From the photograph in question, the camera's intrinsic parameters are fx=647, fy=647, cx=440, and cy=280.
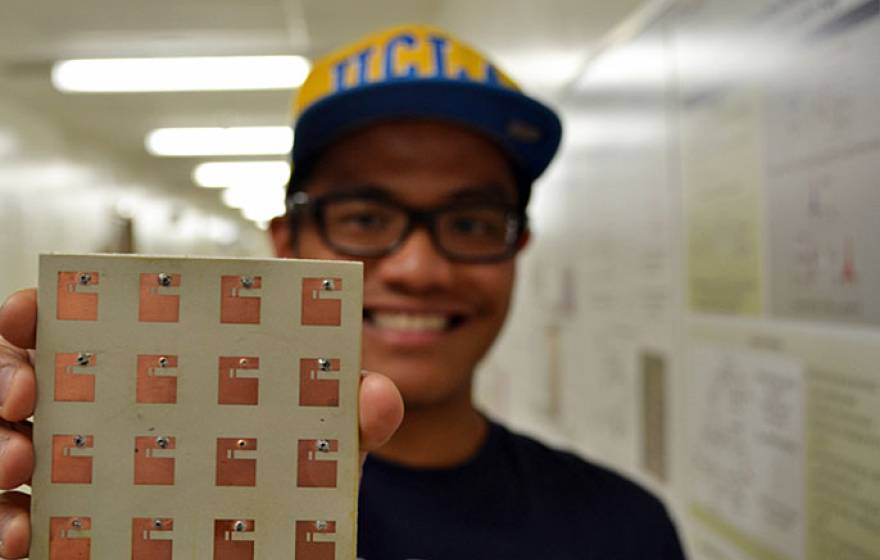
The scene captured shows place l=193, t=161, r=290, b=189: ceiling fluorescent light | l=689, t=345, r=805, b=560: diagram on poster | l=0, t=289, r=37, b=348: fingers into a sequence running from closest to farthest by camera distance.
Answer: l=0, t=289, r=37, b=348: fingers < l=689, t=345, r=805, b=560: diagram on poster < l=193, t=161, r=290, b=189: ceiling fluorescent light

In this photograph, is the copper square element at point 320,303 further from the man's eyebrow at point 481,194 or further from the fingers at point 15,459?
the man's eyebrow at point 481,194

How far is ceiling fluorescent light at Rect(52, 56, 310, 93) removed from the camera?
304cm

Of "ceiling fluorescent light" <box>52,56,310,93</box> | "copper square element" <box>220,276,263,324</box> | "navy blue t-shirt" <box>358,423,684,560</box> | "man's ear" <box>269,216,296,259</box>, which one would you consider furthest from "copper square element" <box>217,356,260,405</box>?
"ceiling fluorescent light" <box>52,56,310,93</box>

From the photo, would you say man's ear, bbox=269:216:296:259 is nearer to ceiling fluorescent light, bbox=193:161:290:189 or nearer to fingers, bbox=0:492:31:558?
fingers, bbox=0:492:31:558

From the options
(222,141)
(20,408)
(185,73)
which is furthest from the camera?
(222,141)

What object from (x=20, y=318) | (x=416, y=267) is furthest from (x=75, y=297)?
(x=416, y=267)

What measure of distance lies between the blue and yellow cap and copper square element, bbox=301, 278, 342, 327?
0.43 metres

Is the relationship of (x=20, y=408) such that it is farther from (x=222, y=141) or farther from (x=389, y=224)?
(x=222, y=141)

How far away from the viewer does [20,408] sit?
0.38m

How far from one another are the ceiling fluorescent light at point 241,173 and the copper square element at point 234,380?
16.2 feet

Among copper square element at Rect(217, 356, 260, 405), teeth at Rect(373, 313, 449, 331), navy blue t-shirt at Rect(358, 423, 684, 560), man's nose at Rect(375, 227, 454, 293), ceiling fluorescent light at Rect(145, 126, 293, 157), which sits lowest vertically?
navy blue t-shirt at Rect(358, 423, 684, 560)

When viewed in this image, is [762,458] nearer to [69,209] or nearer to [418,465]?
[418,465]

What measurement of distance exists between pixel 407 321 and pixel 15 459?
0.47 meters

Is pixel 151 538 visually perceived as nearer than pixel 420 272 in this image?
Yes
